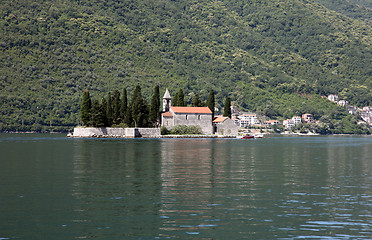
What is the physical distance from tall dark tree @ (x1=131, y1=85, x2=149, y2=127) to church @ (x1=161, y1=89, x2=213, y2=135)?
26.9ft

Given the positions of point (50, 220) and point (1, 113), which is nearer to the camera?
point (50, 220)

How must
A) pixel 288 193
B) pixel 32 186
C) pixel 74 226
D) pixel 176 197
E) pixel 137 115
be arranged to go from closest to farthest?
pixel 74 226
pixel 176 197
pixel 288 193
pixel 32 186
pixel 137 115

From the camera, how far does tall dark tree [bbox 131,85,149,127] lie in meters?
117

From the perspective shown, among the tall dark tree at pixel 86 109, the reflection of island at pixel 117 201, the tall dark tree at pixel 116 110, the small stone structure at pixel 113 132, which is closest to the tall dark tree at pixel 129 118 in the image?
the small stone structure at pixel 113 132

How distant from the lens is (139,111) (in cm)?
11800

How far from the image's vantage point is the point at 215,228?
18109mm

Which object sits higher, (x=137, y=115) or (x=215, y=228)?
(x=137, y=115)

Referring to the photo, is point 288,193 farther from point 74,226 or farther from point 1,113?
point 1,113

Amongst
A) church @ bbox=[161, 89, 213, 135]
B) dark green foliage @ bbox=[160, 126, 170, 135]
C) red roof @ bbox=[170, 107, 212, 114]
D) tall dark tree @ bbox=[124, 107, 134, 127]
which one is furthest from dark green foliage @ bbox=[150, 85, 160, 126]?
red roof @ bbox=[170, 107, 212, 114]

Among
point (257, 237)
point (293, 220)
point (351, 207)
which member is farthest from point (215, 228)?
point (351, 207)

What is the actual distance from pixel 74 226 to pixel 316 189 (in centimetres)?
1504

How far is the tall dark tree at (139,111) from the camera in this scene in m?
117

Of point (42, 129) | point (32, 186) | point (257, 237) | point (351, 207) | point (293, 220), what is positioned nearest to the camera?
point (257, 237)

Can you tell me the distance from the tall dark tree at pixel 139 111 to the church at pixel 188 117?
8205mm
